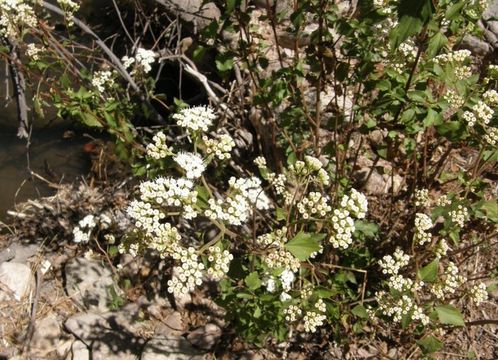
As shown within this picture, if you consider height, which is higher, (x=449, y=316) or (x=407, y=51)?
(x=407, y=51)

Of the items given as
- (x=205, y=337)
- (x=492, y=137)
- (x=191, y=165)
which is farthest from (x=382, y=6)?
(x=205, y=337)

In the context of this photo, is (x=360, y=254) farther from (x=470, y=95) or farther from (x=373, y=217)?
(x=470, y=95)

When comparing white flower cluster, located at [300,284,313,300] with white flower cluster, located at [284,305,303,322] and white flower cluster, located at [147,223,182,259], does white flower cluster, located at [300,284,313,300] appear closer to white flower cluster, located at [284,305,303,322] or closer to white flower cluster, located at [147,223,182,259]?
white flower cluster, located at [284,305,303,322]

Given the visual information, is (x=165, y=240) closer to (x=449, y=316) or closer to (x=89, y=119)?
(x=89, y=119)

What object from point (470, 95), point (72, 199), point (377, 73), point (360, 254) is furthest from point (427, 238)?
point (72, 199)

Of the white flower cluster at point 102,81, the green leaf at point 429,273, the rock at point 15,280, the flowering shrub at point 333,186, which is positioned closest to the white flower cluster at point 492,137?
the flowering shrub at point 333,186

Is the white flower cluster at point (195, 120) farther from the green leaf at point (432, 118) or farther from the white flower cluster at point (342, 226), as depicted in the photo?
the green leaf at point (432, 118)
